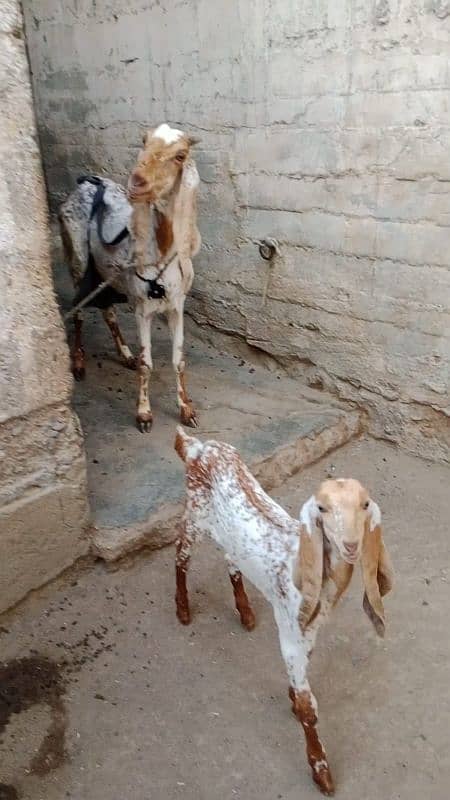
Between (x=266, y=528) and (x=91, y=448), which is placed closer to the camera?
(x=266, y=528)

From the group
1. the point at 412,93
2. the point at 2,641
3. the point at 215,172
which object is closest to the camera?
the point at 2,641

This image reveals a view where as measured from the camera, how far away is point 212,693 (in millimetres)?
2363

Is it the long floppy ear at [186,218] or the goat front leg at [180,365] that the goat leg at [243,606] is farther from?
the long floppy ear at [186,218]

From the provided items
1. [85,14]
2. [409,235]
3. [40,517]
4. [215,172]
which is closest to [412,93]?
[409,235]

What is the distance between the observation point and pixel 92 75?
16.3 ft

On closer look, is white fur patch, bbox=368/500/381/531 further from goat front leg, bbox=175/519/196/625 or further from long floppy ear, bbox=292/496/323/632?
goat front leg, bbox=175/519/196/625

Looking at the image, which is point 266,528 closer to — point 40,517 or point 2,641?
point 40,517

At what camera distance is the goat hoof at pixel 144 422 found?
3637mm

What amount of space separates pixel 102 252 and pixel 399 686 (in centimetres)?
264

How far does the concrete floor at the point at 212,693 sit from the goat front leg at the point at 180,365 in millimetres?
847

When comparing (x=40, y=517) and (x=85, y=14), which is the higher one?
(x=85, y=14)

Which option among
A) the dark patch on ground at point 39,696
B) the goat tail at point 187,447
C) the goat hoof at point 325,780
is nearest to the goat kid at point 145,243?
the goat tail at point 187,447

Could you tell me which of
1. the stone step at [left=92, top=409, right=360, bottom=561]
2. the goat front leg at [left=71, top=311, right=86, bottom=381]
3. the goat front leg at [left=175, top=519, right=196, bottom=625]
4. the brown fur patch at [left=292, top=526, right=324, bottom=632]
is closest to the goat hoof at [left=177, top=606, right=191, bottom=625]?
the goat front leg at [left=175, top=519, right=196, bottom=625]

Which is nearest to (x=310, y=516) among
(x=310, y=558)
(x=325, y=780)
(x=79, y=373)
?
(x=310, y=558)
